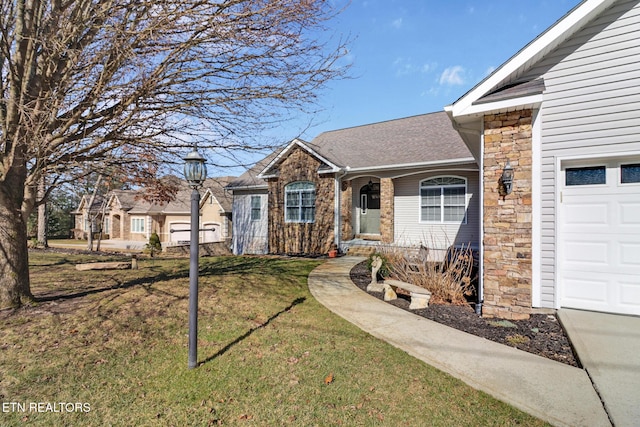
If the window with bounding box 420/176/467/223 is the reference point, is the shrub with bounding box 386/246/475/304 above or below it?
below

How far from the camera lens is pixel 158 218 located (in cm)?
3155

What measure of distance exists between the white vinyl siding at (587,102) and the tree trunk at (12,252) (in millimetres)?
8987

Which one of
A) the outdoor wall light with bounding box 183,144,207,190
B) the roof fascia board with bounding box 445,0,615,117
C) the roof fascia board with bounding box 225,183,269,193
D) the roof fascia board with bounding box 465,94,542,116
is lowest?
the outdoor wall light with bounding box 183,144,207,190

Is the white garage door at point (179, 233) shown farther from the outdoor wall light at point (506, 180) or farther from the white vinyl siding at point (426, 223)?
the outdoor wall light at point (506, 180)

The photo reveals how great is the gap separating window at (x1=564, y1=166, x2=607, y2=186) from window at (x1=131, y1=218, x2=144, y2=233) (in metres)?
34.3

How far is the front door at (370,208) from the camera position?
15211 mm

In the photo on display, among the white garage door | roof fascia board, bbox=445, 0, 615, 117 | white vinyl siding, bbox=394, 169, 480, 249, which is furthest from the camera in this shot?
the white garage door

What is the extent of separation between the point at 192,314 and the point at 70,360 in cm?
162

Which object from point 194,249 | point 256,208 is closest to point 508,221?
point 194,249

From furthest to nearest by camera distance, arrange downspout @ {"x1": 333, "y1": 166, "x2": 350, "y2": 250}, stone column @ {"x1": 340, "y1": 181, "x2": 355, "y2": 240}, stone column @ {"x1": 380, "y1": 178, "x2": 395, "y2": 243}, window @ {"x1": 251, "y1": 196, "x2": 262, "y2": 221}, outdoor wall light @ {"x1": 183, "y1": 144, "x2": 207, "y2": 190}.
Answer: window @ {"x1": 251, "y1": 196, "x2": 262, "y2": 221} → stone column @ {"x1": 340, "y1": 181, "x2": 355, "y2": 240} → downspout @ {"x1": 333, "y1": 166, "x2": 350, "y2": 250} → stone column @ {"x1": 380, "y1": 178, "x2": 395, "y2": 243} → outdoor wall light @ {"x1": 183, "y1": 144, "x2": 207, "y2": 190}

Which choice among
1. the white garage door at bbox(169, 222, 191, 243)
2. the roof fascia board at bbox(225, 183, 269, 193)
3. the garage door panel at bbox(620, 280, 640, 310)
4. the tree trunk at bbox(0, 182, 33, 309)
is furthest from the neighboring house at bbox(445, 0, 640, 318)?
the white garage door at bbox(169, 222, 191, 243)

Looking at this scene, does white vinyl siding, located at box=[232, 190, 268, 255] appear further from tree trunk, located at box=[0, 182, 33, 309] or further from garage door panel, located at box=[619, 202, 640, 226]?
garage door panel, located at box=[619, 202, 640, 226]

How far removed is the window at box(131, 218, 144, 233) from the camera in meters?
32.5

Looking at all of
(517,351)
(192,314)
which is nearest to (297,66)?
(192,314)
